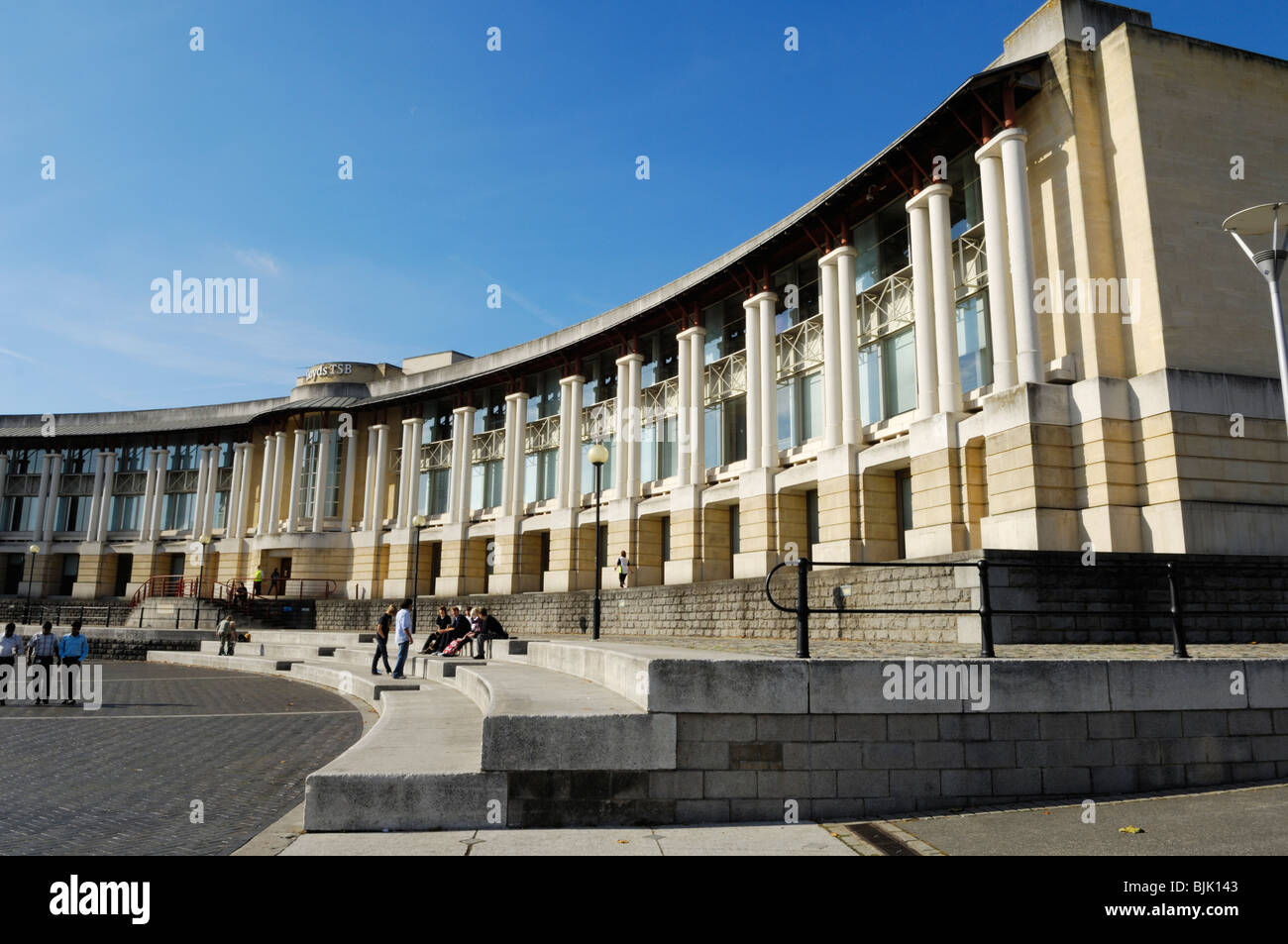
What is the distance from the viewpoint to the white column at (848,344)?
82.2 feet

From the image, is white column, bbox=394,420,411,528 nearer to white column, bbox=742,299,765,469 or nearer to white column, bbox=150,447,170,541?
white column, bbox=150,447,170,541

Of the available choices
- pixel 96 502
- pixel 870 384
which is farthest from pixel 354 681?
pixel 96 502

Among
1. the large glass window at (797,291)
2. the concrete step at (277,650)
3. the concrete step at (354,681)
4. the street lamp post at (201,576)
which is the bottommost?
the concrete step at (354,681)

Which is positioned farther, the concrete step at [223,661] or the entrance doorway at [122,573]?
the entrance doorway at [122,573]

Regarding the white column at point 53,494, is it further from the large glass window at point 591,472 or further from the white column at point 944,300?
the white column at point 944,300

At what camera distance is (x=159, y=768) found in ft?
31.9

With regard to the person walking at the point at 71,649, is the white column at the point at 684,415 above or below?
above

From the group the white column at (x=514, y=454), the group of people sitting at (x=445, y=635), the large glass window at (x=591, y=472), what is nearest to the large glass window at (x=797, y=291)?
the large glass window at (x=591, y=472)

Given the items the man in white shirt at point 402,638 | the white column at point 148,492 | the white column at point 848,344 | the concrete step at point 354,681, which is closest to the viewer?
the concrete step at point 354,681

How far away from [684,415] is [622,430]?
387cm

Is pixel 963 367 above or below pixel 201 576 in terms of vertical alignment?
above

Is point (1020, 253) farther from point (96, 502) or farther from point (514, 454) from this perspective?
point (96, 502)

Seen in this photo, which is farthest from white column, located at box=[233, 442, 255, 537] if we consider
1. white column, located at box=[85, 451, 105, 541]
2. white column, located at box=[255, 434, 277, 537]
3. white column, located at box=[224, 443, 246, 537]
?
white column, located at box=[85, 451, 105, 541]

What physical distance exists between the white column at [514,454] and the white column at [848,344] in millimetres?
19082
